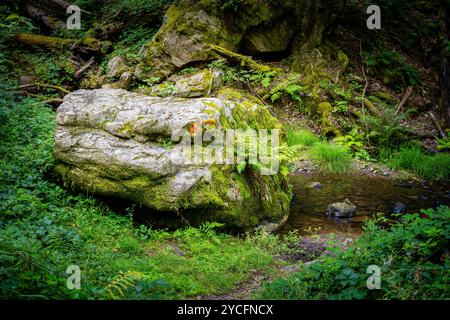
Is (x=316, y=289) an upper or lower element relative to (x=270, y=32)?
lower

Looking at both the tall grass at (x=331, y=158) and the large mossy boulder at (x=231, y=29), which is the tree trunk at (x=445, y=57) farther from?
the tall grass at (x=331, y=158)

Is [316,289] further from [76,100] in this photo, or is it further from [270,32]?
[270,32]

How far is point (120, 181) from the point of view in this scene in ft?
18.1

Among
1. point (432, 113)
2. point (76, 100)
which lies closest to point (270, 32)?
point (432, 113)

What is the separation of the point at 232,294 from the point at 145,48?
10.3m

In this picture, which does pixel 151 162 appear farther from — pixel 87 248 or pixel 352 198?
pixel 352 198

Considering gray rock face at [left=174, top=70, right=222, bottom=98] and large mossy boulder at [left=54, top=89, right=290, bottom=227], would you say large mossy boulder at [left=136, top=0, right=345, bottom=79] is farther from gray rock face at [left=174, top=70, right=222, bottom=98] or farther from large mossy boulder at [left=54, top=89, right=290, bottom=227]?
large mossy boulder at [left=54, top=89, right=290, bottom=227]

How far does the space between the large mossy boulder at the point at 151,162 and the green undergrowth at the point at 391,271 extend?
6.36ft

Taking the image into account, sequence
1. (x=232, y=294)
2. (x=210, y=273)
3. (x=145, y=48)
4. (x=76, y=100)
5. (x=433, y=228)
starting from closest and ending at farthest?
(x=433, y=228)
(x=232, y=294)
(x=210, y=273)
(x=76, y=100)
(x=145, y=48)

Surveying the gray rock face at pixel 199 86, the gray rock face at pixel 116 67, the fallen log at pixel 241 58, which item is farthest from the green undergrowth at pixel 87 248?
the fallen log at pixel 241 58

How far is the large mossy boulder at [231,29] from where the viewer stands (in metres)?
12.0

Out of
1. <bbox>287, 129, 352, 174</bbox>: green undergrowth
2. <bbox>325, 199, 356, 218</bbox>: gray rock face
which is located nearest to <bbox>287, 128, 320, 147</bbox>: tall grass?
<bbox>287, 129, 352, 174</bbox>: green undergrowth

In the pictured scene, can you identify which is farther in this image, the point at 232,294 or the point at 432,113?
the point at 432,113

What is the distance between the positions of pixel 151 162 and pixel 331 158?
6.76 m
